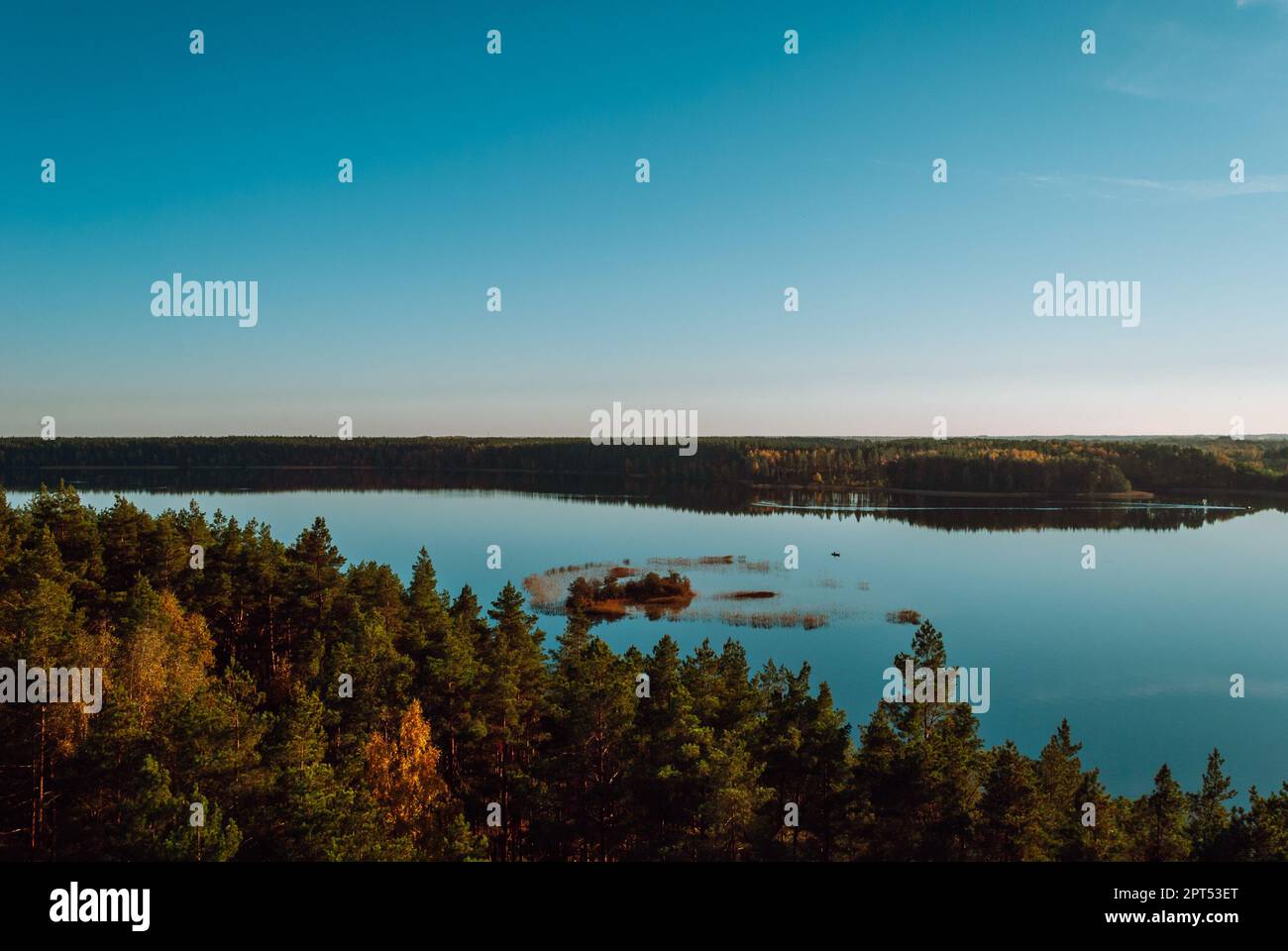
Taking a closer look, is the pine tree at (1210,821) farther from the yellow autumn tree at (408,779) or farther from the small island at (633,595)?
the small island at (633,595)

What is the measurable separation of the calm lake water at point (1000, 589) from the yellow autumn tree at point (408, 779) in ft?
60.4

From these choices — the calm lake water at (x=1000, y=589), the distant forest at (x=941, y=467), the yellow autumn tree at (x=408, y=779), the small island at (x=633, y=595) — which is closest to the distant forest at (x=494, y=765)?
the yellow autumn tree at (x=408, y=779)

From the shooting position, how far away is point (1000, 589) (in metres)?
57.6

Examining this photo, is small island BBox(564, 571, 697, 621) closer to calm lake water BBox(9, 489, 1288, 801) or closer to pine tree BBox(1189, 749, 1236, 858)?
calm lake water BBox(9, 489, 1288, 801)

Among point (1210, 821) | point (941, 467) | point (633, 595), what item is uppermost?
point (941, 467)

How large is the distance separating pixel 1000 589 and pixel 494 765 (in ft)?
149

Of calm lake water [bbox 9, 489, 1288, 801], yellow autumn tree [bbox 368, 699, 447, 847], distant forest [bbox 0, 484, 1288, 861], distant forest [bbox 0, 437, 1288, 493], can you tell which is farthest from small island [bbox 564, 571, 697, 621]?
distant forest [bbox 0, 437, 1288, 493]

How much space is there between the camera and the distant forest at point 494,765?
14570mm

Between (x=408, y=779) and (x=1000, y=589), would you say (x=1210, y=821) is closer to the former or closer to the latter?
(x=408, y=779)

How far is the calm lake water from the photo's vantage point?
3397 centimetres

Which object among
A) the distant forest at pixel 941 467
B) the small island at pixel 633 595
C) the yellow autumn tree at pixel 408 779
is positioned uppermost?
the distant forest at pixel 941 467

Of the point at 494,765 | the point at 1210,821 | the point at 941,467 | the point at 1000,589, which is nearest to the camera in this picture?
the point at 1210,821

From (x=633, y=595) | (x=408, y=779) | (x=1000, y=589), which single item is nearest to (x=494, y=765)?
(x=408, y=779)
